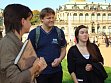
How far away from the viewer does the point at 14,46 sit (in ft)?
12.0

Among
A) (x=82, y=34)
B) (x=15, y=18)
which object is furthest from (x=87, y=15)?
(x=15, y=18)

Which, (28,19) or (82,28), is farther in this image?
(82,28)

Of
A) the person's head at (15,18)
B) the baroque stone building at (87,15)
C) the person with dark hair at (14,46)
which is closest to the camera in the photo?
the person with dark hair at (14,46)

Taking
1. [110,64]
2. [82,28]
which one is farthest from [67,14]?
[82,28]

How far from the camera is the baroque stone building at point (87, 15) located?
9299cm

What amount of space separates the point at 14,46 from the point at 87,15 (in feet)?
308

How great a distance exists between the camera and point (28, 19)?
3.88m

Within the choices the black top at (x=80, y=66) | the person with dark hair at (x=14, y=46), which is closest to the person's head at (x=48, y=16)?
the black top at (x=80, y=66)

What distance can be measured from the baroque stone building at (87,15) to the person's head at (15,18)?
86.4 meters

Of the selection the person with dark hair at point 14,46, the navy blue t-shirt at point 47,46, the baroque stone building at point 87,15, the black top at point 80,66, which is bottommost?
the baroque stone building at point 87,15

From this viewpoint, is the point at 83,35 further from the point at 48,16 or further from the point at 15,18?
the point at 15,18

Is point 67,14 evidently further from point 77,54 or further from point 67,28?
point 77,54

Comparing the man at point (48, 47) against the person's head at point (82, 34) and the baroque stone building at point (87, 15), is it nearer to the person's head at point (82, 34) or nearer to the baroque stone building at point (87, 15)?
the person's head at point (82, 34)

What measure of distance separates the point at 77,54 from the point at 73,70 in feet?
0.78
